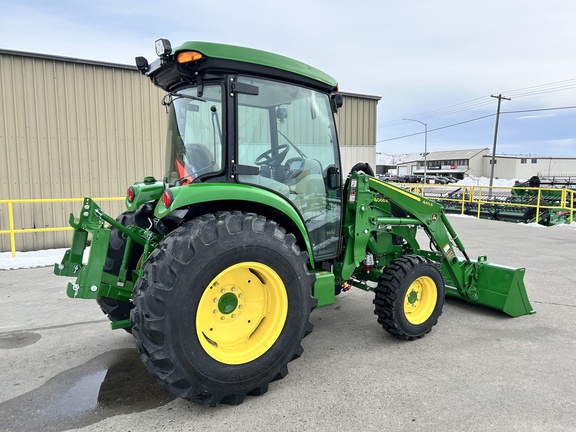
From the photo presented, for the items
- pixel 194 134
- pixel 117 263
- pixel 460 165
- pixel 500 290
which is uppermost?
pixel 460 165

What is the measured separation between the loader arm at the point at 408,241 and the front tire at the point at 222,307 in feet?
3.30

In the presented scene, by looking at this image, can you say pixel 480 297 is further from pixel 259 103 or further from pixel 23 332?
pixel 23 332

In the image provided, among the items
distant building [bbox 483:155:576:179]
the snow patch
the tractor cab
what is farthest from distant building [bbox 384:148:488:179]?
the tractor cab

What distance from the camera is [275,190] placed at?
3.26m

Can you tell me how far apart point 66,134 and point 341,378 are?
811cm

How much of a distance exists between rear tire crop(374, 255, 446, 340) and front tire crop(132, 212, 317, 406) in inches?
42.9

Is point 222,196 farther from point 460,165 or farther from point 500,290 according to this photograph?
point 460,165

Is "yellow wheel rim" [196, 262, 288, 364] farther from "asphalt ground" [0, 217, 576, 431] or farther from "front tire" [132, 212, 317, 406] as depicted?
"asphalt ground" [0, 217, 576, 431]

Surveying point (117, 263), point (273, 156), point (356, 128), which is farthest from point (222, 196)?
point (356, 128)

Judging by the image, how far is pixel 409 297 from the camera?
402 cm

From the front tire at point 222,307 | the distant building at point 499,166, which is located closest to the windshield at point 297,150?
the front tire at point 222,307

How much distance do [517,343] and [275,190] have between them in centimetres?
276

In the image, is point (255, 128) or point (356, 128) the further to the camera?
point (356, 128)

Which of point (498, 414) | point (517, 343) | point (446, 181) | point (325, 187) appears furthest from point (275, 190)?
point (446, 181)
